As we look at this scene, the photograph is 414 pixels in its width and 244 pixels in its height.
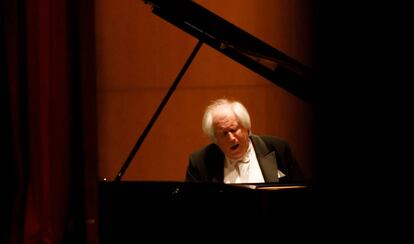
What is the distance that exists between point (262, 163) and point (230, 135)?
0.63ft

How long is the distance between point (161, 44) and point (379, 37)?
1.32 m

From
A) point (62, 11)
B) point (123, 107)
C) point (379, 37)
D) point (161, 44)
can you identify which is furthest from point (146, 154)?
point (379, 37)

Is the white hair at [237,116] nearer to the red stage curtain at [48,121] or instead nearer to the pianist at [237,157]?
the pianist at [237,157]

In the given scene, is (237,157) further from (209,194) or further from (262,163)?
(209,194)

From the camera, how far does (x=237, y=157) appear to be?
8.85 feet

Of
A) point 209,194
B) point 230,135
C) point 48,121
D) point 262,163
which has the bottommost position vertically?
point 209,194

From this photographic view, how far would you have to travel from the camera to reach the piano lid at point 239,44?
209cm

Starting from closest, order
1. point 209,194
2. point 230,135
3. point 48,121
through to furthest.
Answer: point 209,194 → point 230,135 → point 48,121

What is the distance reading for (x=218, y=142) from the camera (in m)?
2.72

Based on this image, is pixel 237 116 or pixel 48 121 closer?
pixel 237 116

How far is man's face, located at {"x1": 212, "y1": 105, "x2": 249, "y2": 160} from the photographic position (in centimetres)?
267

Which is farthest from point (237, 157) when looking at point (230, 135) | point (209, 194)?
point (209, 194)

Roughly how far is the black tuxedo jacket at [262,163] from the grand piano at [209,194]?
372mm

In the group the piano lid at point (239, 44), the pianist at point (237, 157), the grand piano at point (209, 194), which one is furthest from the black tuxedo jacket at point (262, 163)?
the piano lid at point (239, 44)
